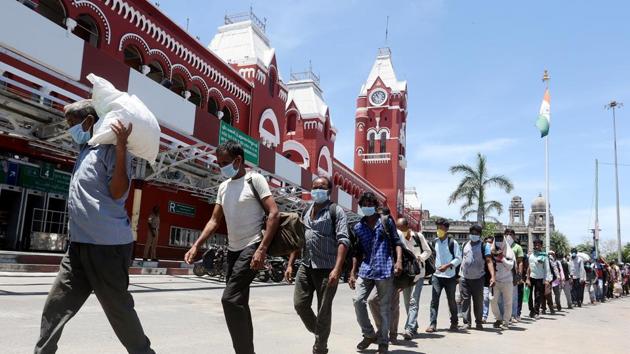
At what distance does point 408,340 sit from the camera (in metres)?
6.38

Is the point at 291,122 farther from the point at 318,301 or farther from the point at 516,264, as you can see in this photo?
the point at 318,301

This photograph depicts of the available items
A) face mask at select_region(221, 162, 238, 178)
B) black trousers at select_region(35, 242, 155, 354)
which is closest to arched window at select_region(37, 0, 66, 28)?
face mask at select_region(221, 162, 238, 178)

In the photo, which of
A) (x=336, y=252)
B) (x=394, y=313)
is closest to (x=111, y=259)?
(x=336, y=252)

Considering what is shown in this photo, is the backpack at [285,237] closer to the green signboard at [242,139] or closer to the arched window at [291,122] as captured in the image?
the green signboard at [242,139]

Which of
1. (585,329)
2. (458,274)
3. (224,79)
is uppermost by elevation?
(224,79)

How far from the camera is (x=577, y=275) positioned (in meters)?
14.9

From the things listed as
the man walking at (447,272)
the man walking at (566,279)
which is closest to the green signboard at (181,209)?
the man walking at (566,279)

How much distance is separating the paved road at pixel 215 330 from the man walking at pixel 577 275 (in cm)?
450

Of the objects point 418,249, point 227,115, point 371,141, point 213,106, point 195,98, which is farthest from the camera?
point 371,141

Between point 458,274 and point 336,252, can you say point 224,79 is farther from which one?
point 336,252

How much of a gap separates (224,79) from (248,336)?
17905mm

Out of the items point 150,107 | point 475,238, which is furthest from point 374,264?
point 150,107

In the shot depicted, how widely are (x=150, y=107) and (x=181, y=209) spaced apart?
8391 millimetres

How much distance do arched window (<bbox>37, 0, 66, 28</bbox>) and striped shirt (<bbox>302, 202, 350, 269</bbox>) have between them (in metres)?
11.7
